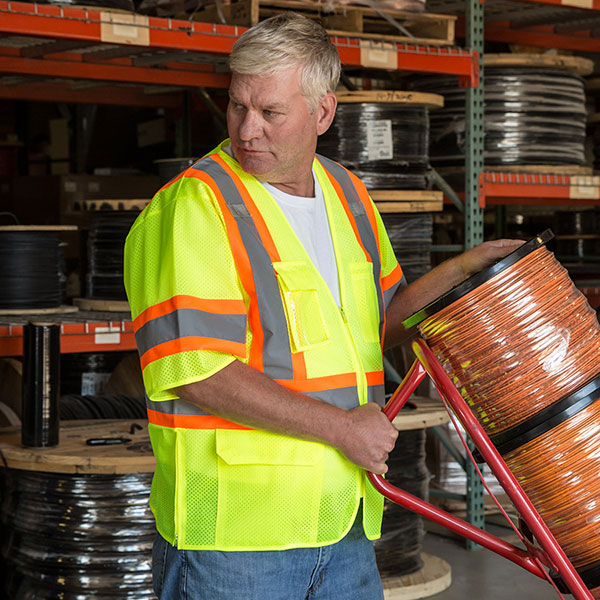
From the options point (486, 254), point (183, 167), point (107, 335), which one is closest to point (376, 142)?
point (183, 167)

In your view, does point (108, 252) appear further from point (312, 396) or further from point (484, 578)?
point (312, 396)

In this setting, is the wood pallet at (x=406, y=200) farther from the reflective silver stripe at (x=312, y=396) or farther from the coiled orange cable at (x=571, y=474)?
the coiled orange cable at (x=571, y=474)

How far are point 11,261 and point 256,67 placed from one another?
2.75 meters

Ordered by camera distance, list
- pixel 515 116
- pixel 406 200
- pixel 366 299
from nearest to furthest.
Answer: pixel 366 299, pixel 406 200, pixel 515 116

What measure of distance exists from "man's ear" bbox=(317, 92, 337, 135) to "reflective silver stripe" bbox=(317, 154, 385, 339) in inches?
8.3

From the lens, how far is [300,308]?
7.56 ft

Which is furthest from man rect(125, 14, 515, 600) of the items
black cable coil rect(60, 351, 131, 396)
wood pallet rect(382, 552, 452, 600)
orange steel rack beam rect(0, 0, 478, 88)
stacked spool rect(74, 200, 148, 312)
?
black cable coil rect(60, 351, 131, 396)

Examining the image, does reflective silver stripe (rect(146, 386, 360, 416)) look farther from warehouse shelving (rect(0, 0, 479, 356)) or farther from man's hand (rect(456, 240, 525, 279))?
warehouse shelving (rect(0, 0, 479, 356))

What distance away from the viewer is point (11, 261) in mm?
4711

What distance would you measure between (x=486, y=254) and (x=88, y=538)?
199 centimetres

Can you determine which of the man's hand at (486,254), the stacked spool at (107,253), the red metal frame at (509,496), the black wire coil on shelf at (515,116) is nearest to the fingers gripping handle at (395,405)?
the red metal frame at (509,496)

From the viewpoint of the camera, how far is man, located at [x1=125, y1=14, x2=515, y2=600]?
2.19 meters

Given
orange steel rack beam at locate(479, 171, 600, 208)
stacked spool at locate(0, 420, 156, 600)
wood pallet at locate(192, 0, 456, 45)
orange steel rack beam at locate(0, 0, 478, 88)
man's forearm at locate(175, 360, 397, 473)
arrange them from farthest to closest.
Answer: orange steel rack beam at locate(479, 171, 600, 208) → wood pallet at locate(192, 0, 456, 45) → orange steel rack beam at locate(0, 0, 478, 88) → stacked spool at locate(0, 420, 156, 600) → man's forearm at locate(175, 360, 397, 473)

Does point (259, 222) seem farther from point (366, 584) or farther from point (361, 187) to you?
point (366, 584)
